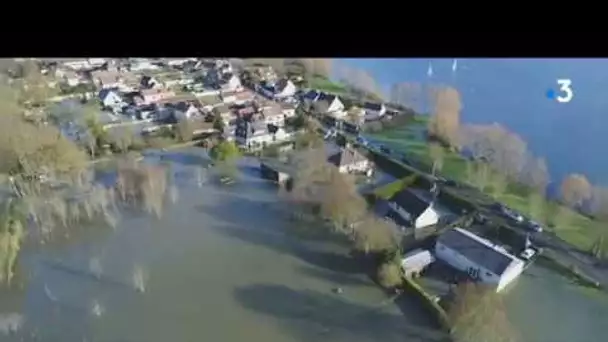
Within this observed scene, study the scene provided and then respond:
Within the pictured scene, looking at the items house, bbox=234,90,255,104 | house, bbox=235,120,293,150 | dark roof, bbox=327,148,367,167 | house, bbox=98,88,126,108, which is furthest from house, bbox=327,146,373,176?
house, bbox=98,88,126,108

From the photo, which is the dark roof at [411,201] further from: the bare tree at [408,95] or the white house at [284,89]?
the white house at [284,89]

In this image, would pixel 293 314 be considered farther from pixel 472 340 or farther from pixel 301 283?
pixel 472 340

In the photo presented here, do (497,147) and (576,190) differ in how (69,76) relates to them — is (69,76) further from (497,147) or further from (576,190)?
(576,190)

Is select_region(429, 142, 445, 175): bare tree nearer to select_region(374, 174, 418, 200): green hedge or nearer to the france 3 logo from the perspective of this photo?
select_region(374, 174, 418, 200): green hedge

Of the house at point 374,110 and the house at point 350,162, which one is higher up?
the house at point 374,110

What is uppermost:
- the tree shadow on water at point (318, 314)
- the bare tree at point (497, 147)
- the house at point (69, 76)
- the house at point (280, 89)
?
the house at point (69, 76)

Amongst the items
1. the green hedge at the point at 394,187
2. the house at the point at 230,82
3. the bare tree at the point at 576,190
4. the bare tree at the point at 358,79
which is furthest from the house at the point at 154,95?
the bare tree at the point at 576,190
